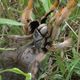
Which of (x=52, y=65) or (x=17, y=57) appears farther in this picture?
(x=52, y=65)

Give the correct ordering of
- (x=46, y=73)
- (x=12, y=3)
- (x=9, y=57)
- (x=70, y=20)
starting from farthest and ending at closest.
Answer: (x=12, y=3) → (x=70, y=20) → (x=46, y=73) → (x=9, y=57)

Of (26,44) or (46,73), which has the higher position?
(26,44)

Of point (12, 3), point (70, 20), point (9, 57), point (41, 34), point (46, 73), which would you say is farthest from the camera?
point (12, 3)

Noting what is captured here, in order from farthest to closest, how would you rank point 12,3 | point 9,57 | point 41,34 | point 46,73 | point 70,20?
point 12,3 < point 70,20 < point 46,73 < point 9,57 < point 41,34

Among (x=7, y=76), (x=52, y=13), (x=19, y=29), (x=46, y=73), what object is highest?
(x=52, y=13)

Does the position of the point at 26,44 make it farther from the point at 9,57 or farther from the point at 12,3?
the point at 12,3

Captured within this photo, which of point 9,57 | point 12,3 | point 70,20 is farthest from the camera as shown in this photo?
point 12,3

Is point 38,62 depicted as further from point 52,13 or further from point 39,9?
point 39,9

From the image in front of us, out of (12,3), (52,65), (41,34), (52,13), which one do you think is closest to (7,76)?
(41,34)

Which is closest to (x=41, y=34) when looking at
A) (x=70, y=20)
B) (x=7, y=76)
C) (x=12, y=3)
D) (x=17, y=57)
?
(x=17, y=57)
